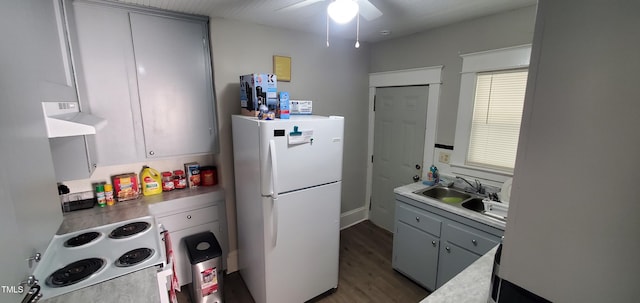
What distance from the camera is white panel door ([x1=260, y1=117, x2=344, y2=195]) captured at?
1854 mm

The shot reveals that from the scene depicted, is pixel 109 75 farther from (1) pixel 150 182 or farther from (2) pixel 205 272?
(2) pixel 205 272

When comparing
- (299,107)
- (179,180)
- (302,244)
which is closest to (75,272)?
(179,180)

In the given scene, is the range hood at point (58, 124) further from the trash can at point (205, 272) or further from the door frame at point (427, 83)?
the door frame at point (427, 83)

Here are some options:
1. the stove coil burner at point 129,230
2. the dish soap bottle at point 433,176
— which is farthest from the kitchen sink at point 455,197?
the stove coil burner at point 129,230

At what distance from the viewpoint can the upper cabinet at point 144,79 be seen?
1.89 meters

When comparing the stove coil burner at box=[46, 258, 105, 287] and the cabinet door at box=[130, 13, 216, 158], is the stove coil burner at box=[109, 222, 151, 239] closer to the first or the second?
the stove coil burner at box=[46, 258, 105, 287]

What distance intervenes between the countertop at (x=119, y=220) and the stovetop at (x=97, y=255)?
54mm

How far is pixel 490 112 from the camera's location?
233 centimetres

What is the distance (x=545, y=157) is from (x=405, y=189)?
83.3 inches

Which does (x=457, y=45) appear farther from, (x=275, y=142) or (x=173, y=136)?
(x=173, y=136)

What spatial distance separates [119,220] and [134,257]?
588mm

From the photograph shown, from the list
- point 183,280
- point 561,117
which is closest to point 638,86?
point 561,117

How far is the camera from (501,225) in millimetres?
1834

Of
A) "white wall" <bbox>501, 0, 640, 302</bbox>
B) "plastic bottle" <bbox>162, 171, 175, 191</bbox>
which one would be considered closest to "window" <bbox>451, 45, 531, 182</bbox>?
"white wall" <bbox>501, 0, 640, 302</bbox>
